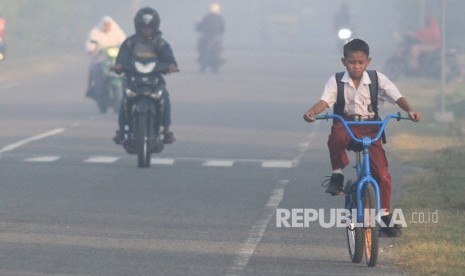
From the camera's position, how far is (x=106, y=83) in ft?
100

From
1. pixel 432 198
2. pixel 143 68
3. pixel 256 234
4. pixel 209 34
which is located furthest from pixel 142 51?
pixel 209 34

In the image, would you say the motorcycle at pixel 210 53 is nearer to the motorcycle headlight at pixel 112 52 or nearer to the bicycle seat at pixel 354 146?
the motorcycle headlight at pixel 112 52

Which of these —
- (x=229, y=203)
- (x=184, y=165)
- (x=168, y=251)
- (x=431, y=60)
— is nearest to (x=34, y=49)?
(x=431, y=60)

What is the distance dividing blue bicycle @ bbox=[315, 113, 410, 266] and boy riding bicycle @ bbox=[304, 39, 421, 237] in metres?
0.11

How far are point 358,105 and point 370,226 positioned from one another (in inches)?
42.4

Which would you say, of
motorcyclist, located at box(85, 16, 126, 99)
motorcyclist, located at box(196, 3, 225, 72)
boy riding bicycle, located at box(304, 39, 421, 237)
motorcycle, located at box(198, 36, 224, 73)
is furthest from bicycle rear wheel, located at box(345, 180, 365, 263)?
motorcyclist, located at box(196, 3, 225, 72)

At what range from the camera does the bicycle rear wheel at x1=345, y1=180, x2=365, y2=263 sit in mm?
11219

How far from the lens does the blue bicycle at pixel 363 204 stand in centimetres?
1106

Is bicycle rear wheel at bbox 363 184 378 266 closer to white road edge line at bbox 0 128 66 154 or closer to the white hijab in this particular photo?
white road edge line at bbox 0 128 66 154

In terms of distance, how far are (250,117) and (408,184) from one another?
43.8ft

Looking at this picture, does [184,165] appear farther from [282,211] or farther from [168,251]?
[168,251]

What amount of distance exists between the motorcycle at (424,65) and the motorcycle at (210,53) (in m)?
7.11

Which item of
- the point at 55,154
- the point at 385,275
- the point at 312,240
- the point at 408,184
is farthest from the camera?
the point at 55,154

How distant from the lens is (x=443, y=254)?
11.7 m
